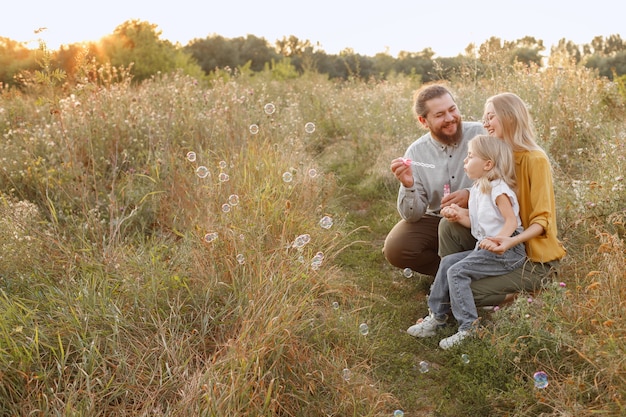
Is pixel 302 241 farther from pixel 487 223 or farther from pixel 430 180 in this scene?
pixel 430 180

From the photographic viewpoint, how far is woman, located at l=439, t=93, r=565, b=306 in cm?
323

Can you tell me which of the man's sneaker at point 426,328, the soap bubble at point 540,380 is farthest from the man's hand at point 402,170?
the soap bubble at point 540,380

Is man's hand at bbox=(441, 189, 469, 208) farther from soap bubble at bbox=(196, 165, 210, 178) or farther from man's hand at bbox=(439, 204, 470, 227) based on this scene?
soap bubble at bbox=(196, 165, 210, 178)

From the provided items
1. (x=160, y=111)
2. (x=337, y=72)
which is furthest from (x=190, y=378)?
(x=337, y=72)

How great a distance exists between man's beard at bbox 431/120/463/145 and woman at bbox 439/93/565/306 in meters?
0.54

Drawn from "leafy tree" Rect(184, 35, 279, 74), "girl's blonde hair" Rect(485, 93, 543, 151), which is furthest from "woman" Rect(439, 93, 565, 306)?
"leafy tree" Rect(184, 35, 279, 74)

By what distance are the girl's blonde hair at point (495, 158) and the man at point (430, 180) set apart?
0.49 m

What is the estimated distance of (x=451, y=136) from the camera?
402 centimetres

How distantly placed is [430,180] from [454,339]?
1.26m

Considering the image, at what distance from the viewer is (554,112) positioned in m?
6.27

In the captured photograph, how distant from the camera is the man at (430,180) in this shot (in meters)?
3.96

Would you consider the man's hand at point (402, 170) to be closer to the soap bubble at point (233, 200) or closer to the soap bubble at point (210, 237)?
the soap bubble at point (233, 200)

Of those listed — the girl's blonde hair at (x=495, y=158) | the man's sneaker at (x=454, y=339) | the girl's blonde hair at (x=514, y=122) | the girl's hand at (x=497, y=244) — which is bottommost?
the man's sneaker at (x=454, y=339)

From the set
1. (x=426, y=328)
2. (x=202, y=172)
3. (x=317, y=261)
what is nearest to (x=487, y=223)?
(x=426, y=328)
